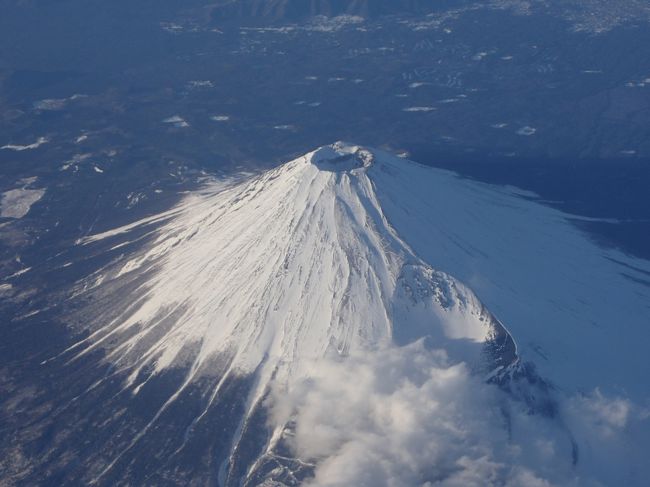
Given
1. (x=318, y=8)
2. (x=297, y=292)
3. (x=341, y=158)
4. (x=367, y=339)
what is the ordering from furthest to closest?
(x=318, y=8), (x=341, y=158), (x=297, y=292), (x=367, y=339)

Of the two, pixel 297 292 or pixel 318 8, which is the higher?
pixel 297 292

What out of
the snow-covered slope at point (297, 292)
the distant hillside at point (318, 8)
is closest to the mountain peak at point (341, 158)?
the snow-covered slope at point (297, 292)

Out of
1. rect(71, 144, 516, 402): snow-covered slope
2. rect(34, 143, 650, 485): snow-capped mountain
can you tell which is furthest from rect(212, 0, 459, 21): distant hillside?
rect(71, 144, 516, 402): snow-covered slope

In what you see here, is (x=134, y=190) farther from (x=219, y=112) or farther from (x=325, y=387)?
(x=325, y=387)

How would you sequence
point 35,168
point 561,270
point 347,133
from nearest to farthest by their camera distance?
1. point 561,270
2. point 35,168
3. point 347,133

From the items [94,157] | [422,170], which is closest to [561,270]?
[422,170]

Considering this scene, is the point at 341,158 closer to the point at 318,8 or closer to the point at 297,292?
the point at 297,292

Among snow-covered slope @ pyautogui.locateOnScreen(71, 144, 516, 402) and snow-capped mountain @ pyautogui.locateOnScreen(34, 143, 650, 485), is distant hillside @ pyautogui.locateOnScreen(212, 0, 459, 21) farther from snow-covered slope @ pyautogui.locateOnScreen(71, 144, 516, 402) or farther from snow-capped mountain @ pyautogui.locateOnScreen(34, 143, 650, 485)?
snow-covered slope @ pyautogui.locateOnScreen(71, 144, 516, 402)

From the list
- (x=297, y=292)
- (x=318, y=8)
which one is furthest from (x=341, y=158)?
(x=318, y=8)
